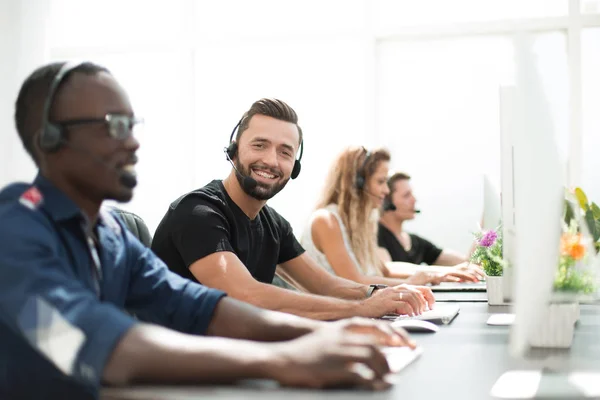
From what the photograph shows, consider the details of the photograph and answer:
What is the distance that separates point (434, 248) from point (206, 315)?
153 inches

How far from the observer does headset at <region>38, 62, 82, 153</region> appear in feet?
3.92

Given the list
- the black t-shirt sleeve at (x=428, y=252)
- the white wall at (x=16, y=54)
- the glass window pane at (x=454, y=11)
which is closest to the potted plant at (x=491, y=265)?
the black t-shirt sleeve at (x=428, y=252)

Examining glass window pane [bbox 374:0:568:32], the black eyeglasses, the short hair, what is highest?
glass window pane [bbox 374:0:568:32]

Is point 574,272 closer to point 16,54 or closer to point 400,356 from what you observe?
point 400,356

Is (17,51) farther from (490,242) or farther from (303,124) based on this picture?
(490,242)

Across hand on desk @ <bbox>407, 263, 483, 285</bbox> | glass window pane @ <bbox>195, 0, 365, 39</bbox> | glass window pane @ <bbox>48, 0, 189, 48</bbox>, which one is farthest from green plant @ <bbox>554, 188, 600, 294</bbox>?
glass window pane @ <bbox>48, 0, 189, 48</bbox>

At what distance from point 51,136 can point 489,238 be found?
5.38 feet

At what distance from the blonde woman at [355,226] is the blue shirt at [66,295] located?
1986mm

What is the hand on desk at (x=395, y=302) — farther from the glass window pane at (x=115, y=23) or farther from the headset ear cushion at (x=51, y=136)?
Answer: the glass window pane at (x=115, y=23)

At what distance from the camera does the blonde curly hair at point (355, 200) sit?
3787 millimetres

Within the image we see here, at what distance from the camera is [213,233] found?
7.22 ft

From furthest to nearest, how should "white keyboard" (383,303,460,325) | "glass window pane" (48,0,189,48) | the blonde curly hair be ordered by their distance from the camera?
"glass window pane" (48,0,189,48) < the blonde curly hair < "white keyboard" (383,303,460,325)

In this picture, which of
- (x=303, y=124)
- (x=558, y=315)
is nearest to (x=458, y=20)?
(x=303, y=124)

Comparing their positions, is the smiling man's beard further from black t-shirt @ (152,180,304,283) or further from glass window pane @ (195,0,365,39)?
glass window pane @ (195,0,365,39)
